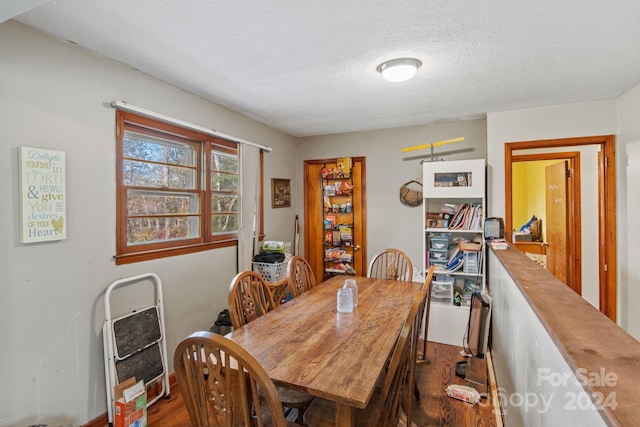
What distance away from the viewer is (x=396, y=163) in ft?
12.4

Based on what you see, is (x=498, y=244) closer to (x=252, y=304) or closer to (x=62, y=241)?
(x=252, y=304)

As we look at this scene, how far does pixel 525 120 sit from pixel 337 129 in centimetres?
202

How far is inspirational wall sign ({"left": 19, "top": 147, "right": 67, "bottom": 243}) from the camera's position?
62.3 inches

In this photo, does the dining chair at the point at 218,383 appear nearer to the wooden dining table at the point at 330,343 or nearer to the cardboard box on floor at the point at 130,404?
the wooden dining table at the point at 330,343

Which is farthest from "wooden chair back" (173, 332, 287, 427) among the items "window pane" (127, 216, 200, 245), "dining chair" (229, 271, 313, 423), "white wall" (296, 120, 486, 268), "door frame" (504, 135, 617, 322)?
"door frame" (504, 135, 617, 322)

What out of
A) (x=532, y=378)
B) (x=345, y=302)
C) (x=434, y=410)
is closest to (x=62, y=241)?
(x=345, y=302)

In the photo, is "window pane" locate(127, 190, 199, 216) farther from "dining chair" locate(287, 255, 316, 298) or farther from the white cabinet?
the white cabinet

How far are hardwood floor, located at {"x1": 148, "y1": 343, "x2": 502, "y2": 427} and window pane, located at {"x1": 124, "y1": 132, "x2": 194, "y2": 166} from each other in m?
1.82

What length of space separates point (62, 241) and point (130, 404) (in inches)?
42.2

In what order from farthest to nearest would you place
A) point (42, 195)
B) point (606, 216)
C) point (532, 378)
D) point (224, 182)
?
1. point (224, 182)
2. point (606, 216)
3. point (42, 195)
4. point (532, 378)

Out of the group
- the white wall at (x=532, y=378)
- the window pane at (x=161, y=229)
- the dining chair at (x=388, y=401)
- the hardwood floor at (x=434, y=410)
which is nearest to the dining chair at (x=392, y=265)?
the hardwood floor at (x=434, y=410)

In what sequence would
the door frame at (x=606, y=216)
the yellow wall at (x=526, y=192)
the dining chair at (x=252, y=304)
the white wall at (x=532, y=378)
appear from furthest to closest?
the yellow wall at (x=526, y=192), the door frame at (x=606, y=216), the dining chair at (x=252, y=304), the white wall at (x=532, y=378)

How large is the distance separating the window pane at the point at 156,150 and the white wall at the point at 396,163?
78.9 inches

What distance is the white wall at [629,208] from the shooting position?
2.50m
